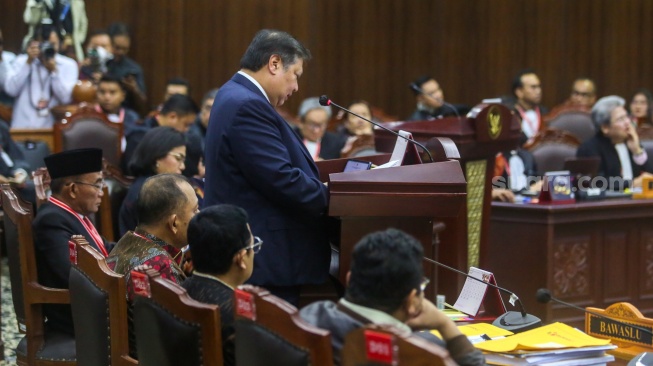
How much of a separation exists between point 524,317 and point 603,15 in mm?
8477

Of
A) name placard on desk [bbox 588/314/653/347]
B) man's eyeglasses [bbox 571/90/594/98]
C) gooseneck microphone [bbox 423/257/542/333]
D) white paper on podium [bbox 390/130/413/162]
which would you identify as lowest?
name placard on desk [bbox 588/314/653/347]

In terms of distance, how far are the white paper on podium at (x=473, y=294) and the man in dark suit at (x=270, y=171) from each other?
435 mm

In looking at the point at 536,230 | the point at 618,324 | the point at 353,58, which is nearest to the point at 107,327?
the point at 618,324

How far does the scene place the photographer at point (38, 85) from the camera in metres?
8.05

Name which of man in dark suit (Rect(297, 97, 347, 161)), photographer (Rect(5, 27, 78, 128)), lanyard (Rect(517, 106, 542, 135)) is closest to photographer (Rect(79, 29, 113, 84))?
photographer (Rect(5, 27, 78, 128))

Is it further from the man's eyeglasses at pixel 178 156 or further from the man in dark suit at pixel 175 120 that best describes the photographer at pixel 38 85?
the man's eyeglasses at pixel 178 156

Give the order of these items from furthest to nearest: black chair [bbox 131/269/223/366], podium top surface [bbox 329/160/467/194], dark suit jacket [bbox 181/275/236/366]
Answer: podium top surface [bbox 329/160/467/194], dark suit jacket [bbox 181/275/236/366], black chair [bbox 131/269/223/366]

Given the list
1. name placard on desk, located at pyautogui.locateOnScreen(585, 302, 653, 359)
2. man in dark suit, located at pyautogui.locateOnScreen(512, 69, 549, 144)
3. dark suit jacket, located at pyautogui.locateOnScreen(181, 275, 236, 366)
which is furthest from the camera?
man in dark suit, located at pyautogui.locateOnScreen(512, 69, 549, 144)

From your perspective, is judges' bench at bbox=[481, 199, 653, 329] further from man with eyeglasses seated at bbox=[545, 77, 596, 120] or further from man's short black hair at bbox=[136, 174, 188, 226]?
man with eyeglasses seated at bbox=[545, 77, 596, 120]

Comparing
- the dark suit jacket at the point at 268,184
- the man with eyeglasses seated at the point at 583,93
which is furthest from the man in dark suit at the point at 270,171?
the man with eyeglasses seated at the point at 583,93

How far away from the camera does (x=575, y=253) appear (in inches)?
219

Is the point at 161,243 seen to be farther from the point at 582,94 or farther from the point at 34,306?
the point at 582,94

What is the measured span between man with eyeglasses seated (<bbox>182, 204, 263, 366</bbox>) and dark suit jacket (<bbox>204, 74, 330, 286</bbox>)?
35 centimetres

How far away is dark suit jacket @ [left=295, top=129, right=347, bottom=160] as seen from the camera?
7.53 metres
